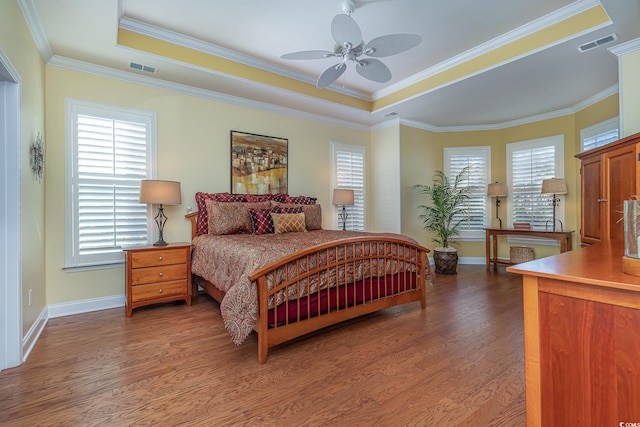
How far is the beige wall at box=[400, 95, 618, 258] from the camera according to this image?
5.00m

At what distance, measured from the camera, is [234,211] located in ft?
12.6

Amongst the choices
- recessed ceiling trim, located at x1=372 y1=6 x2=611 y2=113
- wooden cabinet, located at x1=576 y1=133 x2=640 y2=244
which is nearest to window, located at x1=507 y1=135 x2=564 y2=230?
wooden cabinet, located at x1=576 y1=133 x2=640 y2=244

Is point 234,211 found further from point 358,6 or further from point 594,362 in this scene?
point 594,362

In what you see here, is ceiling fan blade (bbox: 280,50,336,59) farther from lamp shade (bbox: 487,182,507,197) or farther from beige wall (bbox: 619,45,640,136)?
lamp shade (bbox: 487,182,507,197)

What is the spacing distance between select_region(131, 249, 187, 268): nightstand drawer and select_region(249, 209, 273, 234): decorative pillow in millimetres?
881

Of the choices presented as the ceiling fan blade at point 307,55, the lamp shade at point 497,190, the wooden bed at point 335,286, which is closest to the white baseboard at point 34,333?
the wooden bed at point 335,286

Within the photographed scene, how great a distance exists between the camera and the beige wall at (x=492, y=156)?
5004 mm

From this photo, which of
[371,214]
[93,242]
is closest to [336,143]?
[371,214]

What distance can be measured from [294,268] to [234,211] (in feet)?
5.74

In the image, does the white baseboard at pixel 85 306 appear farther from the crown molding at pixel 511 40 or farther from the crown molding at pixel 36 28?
the crown molding at pixel 511 40

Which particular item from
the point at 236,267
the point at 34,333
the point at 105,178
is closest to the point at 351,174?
the point at 236,267

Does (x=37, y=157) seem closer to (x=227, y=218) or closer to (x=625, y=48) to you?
(x=227, y=218)

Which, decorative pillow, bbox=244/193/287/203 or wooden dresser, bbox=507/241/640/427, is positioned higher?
decorative pillow, bbox=244/193/287/203

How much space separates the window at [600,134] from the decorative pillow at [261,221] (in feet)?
15.7
